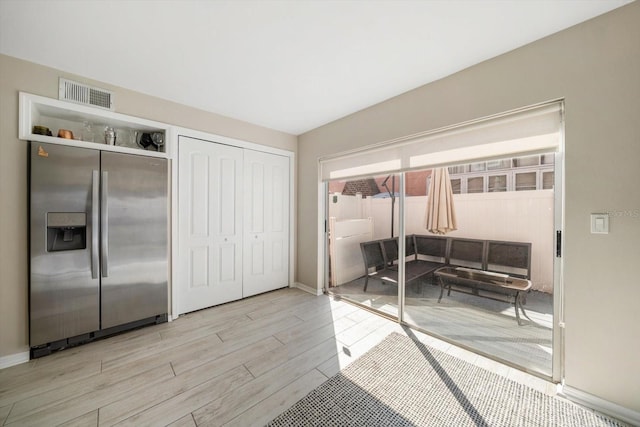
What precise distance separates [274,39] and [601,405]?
3442 mm

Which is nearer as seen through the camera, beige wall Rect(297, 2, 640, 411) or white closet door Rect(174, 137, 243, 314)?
beige wall Rect(297, 2, 640, 411)

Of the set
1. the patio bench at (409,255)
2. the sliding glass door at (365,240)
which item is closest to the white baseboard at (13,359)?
the sliding glass door at (365,240)

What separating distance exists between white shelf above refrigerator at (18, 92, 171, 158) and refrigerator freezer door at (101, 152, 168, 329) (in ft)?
0.66

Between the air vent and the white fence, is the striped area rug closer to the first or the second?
the white fence

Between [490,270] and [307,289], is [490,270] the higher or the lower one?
the higher one

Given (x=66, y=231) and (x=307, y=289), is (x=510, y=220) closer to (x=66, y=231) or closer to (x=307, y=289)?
(x=307, y=289)

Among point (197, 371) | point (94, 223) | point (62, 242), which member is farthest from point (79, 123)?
point (197, 371)

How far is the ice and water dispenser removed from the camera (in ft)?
7.27

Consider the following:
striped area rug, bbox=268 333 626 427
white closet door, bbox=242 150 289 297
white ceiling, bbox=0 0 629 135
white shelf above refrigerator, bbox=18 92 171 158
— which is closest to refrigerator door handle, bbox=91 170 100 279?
white shelf above refrigerator, bbox=18 92 171 158

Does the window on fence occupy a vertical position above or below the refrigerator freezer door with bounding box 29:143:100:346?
above

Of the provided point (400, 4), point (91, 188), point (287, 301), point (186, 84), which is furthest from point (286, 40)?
point (287, 301)

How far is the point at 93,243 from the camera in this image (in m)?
2.38

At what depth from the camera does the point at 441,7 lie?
5.19 feet

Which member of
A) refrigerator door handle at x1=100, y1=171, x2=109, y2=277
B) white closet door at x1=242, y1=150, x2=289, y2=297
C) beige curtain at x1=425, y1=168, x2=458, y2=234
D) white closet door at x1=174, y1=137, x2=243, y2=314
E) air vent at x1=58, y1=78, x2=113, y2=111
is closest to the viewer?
air vent at x1=58, y1=78, x2=113, y2=111
